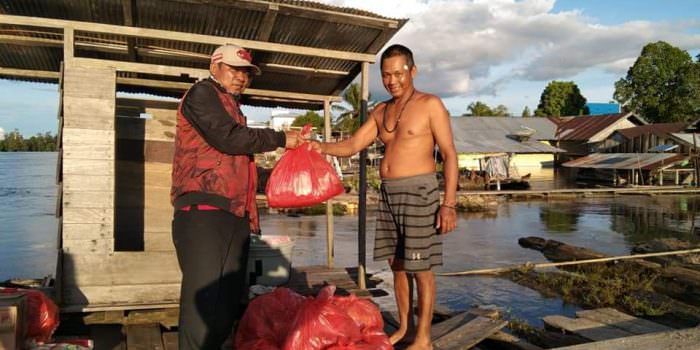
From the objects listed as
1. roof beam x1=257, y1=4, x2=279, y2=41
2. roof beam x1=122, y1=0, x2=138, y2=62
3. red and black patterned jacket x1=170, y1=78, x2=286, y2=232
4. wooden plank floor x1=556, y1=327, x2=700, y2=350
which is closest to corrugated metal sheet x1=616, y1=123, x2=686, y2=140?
wooden plank floor x1=556, y1=327, x2=700, y2=350

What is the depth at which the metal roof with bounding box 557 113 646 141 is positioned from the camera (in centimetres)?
3812

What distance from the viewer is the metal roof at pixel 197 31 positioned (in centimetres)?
439

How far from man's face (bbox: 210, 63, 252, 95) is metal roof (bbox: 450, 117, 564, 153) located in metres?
30.0

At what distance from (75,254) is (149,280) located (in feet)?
2.08

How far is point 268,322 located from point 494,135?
36069 mm

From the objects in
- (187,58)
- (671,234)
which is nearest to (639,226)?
(671,234)

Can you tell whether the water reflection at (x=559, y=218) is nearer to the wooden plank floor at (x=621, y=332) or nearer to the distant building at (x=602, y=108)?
the wooden plank floor at (x=621, y=332)

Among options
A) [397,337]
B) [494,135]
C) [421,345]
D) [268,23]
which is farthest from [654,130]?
[421,345]

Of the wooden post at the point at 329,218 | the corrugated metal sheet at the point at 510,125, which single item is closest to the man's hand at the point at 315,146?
the wooden post at the point at 329,218

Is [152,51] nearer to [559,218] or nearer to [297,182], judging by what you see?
[297,182]

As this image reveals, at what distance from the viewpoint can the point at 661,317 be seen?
6742mm

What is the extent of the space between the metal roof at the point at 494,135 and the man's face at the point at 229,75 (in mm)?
30049

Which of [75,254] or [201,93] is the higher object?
[201,93]

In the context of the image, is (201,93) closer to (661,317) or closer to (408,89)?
(408,89)
